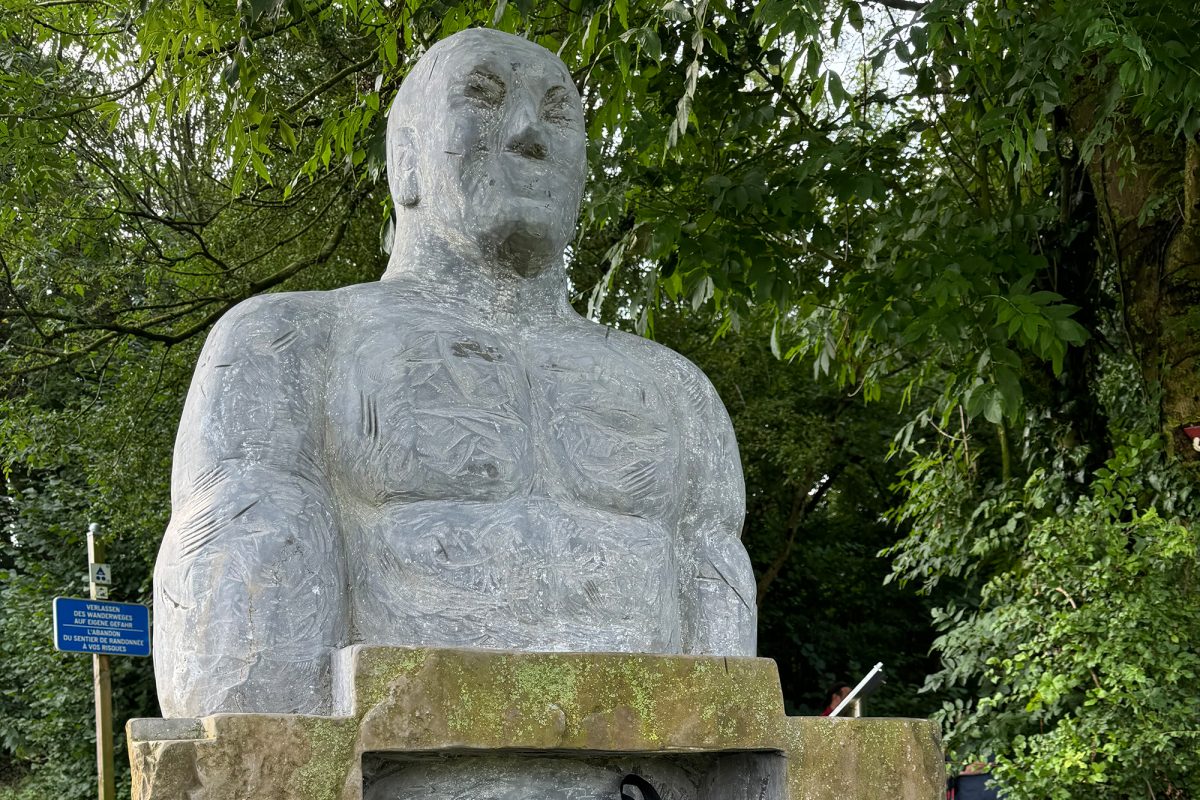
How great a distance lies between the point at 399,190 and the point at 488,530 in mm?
865

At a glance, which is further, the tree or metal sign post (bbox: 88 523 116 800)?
metal sign post (bbox: 88 523 116 800)

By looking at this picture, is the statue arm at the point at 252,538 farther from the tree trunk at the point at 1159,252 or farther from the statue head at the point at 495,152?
the tree trunk at the point at 1159,252

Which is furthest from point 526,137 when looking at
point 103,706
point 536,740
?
point 103,706

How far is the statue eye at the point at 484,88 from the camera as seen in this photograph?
10.2 ft

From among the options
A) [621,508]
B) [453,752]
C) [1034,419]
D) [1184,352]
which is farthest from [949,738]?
[453,752]

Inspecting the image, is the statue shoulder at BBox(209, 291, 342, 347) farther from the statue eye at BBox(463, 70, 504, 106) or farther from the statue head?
the statue eye at BBox(463, 70, 504, 106)

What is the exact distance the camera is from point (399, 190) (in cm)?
324

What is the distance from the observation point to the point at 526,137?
10.1 ft

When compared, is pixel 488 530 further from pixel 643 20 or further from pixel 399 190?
pixel 643 20

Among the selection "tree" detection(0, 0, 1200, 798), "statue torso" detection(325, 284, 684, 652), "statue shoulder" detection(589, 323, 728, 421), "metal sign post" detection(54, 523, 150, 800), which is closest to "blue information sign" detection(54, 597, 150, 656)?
"metal sign post" detection(54, 523, 150, 800)

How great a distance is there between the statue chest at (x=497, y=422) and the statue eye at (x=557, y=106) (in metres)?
0.46

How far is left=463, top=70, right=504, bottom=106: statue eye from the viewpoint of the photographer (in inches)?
122

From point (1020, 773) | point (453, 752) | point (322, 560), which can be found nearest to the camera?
point (453, 752)

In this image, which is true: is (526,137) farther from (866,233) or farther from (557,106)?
(866,233)
